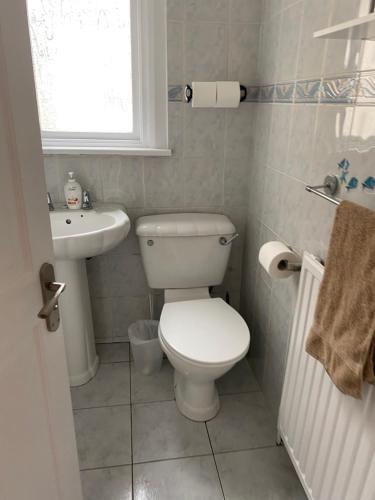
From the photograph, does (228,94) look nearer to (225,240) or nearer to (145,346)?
(225,240)

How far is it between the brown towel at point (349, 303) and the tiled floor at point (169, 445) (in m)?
0.74

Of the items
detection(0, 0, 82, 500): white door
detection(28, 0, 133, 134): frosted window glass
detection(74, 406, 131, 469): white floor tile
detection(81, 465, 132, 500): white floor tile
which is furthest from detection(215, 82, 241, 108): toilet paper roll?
detection(81, 465, 132, 500): white floor tile

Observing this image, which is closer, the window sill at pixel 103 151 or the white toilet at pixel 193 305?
the white toilet at pixel 193 305

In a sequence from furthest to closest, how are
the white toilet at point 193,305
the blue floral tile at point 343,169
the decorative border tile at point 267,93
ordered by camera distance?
the decorative border tile at point 267,93, the white toilet at point 193,305, the blue floral tile at point 343,169

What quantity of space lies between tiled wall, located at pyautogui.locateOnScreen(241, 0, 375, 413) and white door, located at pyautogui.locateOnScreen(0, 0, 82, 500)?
793 mm

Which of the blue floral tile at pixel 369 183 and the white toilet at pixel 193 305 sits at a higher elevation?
the blue floral tile at pixel 369 183

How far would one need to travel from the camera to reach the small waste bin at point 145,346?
1946mm

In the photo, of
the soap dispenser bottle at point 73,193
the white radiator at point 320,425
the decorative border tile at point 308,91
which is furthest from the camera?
the soap dispenser bottle at point 73,193

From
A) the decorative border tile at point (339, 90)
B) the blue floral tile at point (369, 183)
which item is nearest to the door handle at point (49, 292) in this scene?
the blue floral tile at point (369, 183)

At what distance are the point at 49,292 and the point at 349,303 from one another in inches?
27.6

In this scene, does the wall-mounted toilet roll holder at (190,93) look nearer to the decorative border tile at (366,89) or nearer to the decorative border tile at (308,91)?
the decorative border tile at (308,91)

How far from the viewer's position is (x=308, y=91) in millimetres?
1276

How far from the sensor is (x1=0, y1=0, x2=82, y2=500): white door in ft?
2.13

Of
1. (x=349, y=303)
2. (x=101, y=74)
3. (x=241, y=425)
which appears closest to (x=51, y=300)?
(x=349, y=303)
